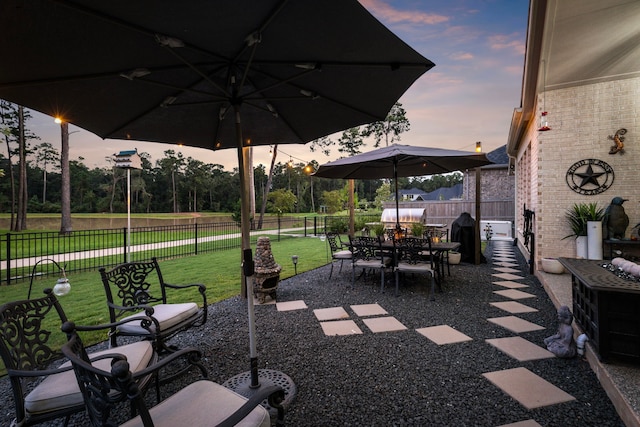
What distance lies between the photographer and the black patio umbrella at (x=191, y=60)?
1.50 meters

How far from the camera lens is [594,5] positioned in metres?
3.44

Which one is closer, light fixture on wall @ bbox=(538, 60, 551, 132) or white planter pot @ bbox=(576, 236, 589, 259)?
light fixture on wall @ bbox=(538, 60, 551, 132)

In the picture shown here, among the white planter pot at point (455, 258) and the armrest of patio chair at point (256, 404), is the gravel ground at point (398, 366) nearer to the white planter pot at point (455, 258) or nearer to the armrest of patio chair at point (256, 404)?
the armrest of patio chair at point (256, 404)

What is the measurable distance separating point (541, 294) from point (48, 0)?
20.1ft

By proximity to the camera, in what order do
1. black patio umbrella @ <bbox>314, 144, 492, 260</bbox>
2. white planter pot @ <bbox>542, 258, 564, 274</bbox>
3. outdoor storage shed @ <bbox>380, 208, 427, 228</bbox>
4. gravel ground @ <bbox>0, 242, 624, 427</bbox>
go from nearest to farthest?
gravel ground @ <bbox>0, 242, 624, 427</bbox>, black patio umbrella @ <bbox>314, 144, 492, 260</bbox>, white planter pot @ <bbox>542, 258, 564, 274</bbox>, outdoor storage shed @ <bbox>380, 208, 427, 228</bbox>

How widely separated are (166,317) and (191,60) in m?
2.13

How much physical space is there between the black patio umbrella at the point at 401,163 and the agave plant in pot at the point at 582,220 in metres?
1.68

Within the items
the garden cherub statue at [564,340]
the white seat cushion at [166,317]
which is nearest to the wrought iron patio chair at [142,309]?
the white seat cushion at [166,317]

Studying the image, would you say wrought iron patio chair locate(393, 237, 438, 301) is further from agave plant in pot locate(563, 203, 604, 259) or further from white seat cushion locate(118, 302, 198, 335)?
white seat cushion locate(118, 302, 198, 335)

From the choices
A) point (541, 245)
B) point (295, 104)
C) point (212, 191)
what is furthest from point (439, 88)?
point (212, 191)

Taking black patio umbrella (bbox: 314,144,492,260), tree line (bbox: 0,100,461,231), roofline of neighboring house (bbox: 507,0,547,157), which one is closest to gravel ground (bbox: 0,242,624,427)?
black patio umbrella (bbox: 314,144,492,260)

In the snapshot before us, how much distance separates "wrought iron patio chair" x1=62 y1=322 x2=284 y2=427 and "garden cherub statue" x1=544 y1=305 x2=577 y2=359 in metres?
2.65

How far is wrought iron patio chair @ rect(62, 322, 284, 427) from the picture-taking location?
3.43ft

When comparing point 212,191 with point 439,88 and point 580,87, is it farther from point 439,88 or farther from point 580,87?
point 580,87
